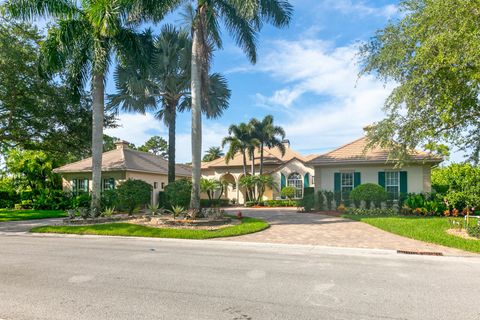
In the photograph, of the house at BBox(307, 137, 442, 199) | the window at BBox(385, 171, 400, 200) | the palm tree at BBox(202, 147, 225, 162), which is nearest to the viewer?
the house at BBox(307, 137, 442, 199)

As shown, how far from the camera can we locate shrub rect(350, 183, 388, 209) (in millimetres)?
19734

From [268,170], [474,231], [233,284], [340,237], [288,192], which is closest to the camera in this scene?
[233,284]

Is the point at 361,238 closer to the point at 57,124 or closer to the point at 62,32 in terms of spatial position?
the point at 62,32

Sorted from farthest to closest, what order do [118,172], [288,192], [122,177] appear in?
[288,192]
[118,172]
[122,177]

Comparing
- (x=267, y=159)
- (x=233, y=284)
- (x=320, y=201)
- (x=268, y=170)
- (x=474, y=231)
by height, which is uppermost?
(x=267, y=159)

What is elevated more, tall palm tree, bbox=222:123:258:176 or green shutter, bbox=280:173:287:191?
tall palm tree, bbox=222:123:258:176

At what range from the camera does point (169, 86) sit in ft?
69.4

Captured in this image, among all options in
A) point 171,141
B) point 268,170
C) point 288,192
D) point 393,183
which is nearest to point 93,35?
point 171,141

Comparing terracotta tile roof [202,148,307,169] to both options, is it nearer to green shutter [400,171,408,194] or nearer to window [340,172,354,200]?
window [340,172,354,200]

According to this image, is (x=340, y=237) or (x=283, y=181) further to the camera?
(x=283, y=181)

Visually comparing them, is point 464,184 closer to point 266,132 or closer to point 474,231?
point 474,231

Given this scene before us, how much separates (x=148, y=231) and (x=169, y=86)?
1050 centimetres

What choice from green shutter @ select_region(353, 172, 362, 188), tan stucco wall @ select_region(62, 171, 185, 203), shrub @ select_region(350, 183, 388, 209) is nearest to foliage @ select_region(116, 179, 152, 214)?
tan stucco wall @ select_region(62, 171, 185, 203)

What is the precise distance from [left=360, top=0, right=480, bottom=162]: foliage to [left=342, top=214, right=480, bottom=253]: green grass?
3.06 metres
